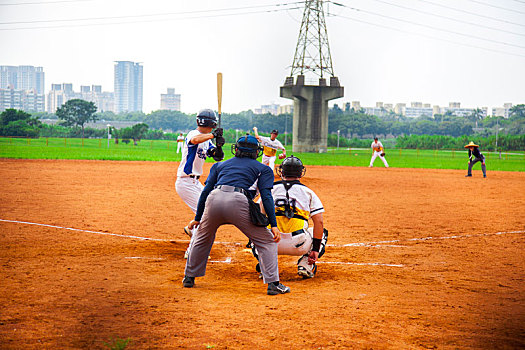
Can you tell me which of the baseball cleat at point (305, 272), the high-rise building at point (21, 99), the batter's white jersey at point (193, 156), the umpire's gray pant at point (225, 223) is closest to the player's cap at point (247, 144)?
the umpire's gray pant at point (225, 223)

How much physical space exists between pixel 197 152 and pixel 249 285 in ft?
8.08

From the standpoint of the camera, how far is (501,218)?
13.8m

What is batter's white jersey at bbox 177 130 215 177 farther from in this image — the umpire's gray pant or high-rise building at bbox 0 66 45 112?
high-rise building at bbox 0 66 45 112

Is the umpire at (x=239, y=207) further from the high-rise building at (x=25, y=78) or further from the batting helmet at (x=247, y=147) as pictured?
the high-rise building at (x=25, y=78)

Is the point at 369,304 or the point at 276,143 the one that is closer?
the point at 369,304

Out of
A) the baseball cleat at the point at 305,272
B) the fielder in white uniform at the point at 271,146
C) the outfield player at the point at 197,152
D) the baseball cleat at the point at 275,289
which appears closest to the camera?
the baseball cleat at the point at 275,289

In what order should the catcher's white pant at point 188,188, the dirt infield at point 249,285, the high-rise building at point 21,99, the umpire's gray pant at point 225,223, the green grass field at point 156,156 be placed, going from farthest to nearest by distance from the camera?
the high-rise building at point 21,99
the green grass field at point 156,156
the catcher's white pant at point 188,188
the umpire's gray pant at point 225,223
the dirt infield at point 249,285

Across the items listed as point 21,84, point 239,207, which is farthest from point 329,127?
point 239,207

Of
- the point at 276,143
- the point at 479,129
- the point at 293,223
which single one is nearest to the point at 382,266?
Answer: the point at 293,223

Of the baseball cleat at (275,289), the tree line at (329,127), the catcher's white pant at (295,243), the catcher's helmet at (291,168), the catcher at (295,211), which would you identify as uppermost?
the tree line at (329,127)

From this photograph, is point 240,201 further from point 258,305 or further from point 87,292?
point 87,292

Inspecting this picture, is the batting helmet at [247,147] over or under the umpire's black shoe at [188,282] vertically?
over

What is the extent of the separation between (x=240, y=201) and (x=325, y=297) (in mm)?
1513

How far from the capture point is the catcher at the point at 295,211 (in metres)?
6.67
